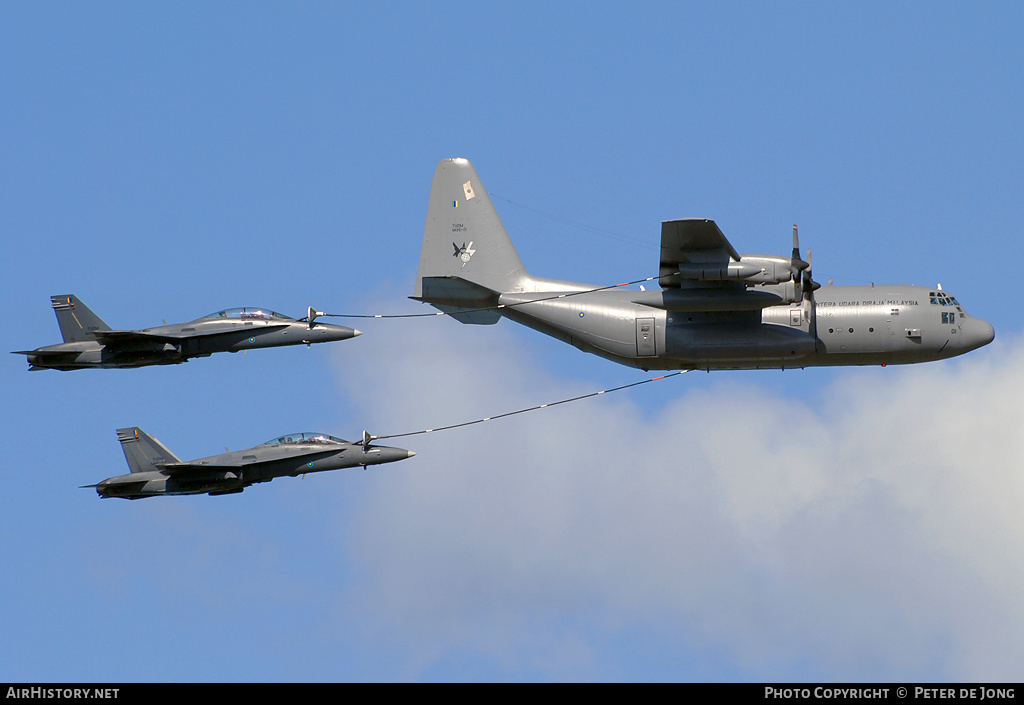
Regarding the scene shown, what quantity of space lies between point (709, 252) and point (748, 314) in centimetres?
276

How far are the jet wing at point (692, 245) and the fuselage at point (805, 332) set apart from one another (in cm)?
147

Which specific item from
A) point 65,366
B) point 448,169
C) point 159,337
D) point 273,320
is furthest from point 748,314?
point 65,366

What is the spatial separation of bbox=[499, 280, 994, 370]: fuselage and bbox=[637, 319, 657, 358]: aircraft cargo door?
1.0 inches

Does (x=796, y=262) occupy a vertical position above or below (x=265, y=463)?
above

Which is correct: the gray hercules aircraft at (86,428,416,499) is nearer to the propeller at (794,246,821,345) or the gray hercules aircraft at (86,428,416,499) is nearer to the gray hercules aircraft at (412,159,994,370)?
the gray hercules aircraft at (412,159,994,370)

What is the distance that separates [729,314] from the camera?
128ft

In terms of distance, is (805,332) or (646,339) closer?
(805,332)

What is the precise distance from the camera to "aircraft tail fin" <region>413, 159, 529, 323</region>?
41688 mm

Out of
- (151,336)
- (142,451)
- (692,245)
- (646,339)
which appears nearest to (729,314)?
(646,339)

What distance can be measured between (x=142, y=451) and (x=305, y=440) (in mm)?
6978

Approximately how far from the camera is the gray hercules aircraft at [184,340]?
131 feet

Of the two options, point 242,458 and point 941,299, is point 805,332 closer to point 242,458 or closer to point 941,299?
point 941,299
